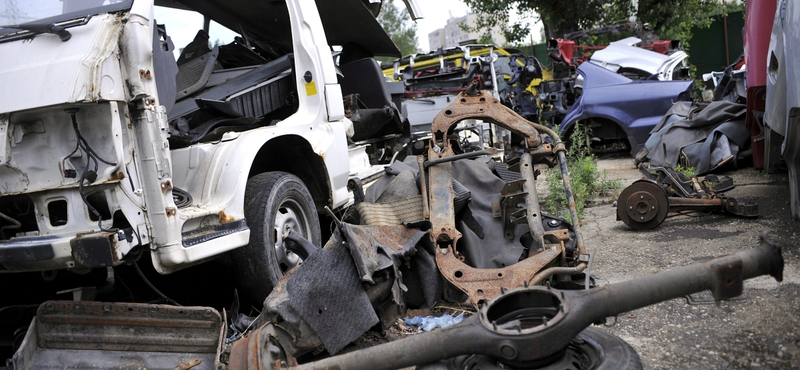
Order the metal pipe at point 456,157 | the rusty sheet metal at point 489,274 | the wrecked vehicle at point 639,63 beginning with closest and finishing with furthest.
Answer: the rusty sheet metal at point 489,274 < the metal pipe at point 456,157 < the wrecked vehicle at point 639,63

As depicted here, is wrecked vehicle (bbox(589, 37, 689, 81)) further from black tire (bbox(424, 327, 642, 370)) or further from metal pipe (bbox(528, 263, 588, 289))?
black tire (bbox(424, 327, 642, 370))

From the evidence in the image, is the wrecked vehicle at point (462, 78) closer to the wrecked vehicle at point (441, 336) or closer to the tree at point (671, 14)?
the tree at point (671, 14)

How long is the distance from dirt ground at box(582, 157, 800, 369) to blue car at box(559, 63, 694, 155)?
3.19 meters

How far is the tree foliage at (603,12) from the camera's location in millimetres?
14756

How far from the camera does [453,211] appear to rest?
355 centimetres

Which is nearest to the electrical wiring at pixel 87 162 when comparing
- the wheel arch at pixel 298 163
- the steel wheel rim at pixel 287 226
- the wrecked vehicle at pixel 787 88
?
the steel wheel rim at pixel 287 226

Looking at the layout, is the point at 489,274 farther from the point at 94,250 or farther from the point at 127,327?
the point at 94,250

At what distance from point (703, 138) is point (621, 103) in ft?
5.69

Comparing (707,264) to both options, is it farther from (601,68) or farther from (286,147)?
(601,68)

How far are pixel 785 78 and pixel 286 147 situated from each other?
307cm

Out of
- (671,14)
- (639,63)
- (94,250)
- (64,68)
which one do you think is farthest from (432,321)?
(671,14)

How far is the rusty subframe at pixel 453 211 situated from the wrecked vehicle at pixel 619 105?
504 cm

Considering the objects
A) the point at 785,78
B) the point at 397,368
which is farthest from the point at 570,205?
the point at 397,368

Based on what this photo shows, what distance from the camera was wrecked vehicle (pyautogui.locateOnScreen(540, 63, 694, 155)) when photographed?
8.27 m
